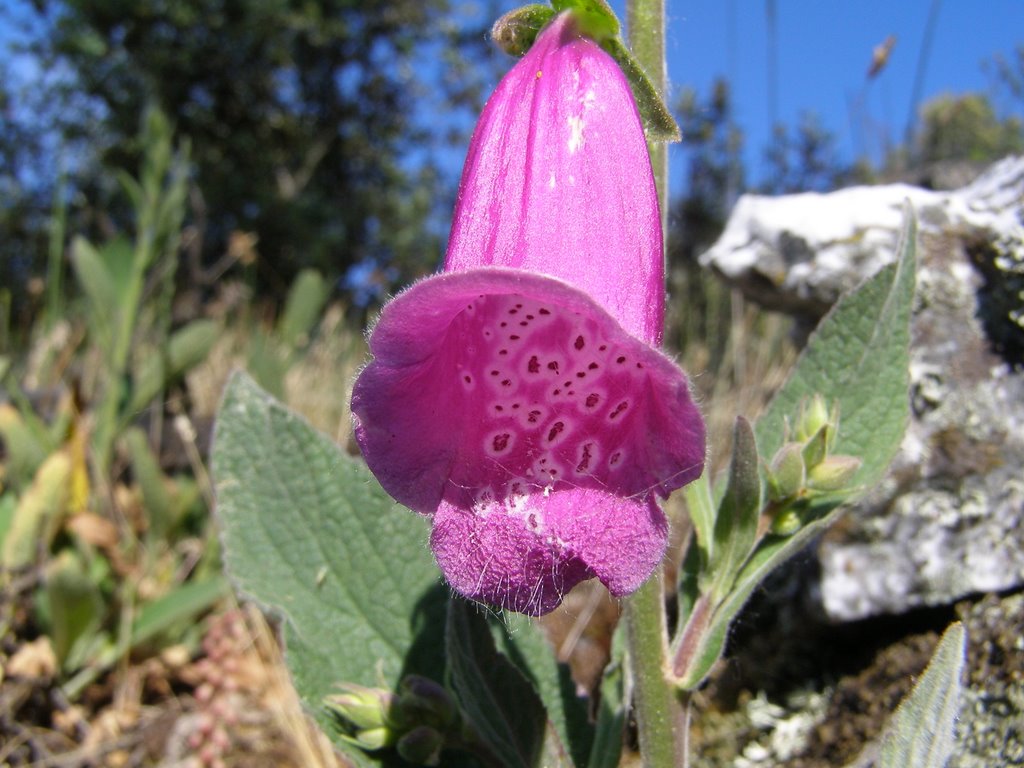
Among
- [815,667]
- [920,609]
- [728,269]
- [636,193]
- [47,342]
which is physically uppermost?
[636,193]

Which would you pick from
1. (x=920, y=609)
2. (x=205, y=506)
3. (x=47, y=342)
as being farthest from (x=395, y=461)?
(x=47, y=342)

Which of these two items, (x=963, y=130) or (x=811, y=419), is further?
(x=963, y=130)

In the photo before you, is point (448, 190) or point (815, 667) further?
point (448, 190)

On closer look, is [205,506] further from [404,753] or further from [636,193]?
[636,193]

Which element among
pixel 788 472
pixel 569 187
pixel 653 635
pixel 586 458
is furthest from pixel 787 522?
pixel 569 187

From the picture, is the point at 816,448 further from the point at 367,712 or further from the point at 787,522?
the point at 367,712

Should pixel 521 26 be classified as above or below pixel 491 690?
above

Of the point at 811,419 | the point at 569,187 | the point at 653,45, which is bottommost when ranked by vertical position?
the point at 811,419

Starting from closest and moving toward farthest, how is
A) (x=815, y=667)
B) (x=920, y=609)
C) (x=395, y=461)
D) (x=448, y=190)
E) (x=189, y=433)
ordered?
(x=395, y=461), (x=920, y=609), (x=815, y=667), (x=189, y=433), (x=448, y=190)
